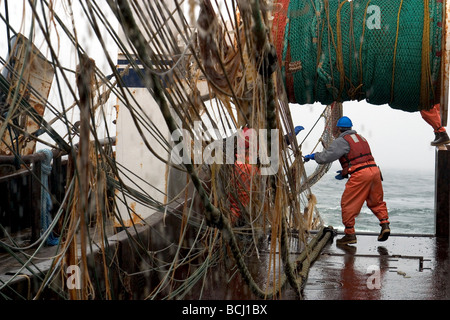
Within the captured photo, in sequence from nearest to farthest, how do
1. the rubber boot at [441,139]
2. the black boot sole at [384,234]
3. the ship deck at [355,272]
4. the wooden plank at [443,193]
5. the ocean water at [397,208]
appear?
the ship deck at [355,272]
the black boot sole at [384,234]
the wooden plank at [443,193]
the rubber boot at [441,139]
the ocean water at [397,208]

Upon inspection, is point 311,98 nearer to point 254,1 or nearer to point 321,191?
point 254,1

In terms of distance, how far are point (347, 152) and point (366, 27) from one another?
2476 millimetres

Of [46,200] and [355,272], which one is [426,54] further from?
[46,200]

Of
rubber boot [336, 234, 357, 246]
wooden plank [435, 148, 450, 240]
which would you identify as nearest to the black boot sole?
rubber boot [336, 234, 357, 246]

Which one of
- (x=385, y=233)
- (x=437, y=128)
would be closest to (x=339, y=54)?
(x=385, y=233)

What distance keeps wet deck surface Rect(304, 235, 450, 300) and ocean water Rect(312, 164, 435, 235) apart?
1200 centimetres

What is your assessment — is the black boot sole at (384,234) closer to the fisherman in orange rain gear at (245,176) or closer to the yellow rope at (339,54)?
the fisherman in orange rain gear at (245,176)

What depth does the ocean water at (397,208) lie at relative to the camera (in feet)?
81.9

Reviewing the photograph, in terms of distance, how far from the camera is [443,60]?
5254 millimetres

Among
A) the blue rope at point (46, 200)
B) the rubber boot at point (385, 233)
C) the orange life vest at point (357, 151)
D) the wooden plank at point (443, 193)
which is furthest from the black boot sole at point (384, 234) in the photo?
the blue rope at point (46, 200)

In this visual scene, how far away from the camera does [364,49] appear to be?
5.38m

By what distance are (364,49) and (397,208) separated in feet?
88.4

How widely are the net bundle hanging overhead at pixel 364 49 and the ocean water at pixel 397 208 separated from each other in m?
14.2
